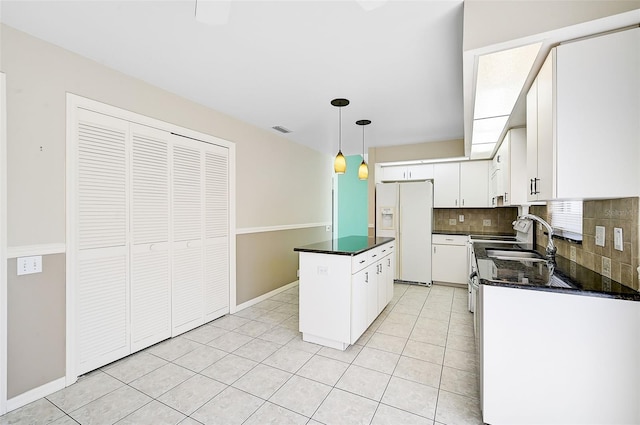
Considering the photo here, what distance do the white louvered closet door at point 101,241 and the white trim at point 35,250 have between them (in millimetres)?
116

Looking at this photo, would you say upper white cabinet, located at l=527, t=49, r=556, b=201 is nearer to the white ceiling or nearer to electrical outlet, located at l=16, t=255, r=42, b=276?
the white ceiling

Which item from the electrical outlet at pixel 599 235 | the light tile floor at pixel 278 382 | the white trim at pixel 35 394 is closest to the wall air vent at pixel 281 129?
the light tile floor at pixel 278 382

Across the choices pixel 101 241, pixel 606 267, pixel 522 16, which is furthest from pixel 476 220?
pixel 101 241

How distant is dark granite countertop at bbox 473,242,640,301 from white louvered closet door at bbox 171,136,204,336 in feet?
9.12

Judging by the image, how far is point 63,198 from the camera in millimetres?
2107

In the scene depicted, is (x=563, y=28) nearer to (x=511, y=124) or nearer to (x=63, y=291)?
(x=511, y=124)

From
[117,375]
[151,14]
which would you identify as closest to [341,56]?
[151,14]

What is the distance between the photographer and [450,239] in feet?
15.6

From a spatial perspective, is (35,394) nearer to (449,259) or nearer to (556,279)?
(556,279)

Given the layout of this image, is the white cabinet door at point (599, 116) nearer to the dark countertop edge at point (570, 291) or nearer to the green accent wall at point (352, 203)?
the dark countertop edge at point (570, 291)

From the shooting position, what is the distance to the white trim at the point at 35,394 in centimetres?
187

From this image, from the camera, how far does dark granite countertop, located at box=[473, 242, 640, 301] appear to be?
1.47 m

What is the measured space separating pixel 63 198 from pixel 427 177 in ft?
16.3

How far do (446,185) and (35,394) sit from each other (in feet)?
18.0
